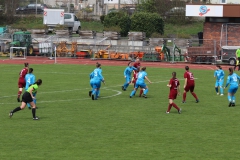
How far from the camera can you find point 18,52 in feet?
207

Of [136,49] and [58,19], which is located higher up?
[58,19]

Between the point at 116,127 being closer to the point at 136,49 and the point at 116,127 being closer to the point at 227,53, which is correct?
the point at 227,53

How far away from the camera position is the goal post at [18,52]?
61.8m

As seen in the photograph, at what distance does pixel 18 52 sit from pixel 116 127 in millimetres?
40768

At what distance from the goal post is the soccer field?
23224 mm

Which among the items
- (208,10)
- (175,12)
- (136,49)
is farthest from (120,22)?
(208,10)

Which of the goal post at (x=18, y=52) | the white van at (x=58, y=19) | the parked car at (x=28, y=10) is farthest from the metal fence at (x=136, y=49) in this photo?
the parked car at (x=28, y=10)

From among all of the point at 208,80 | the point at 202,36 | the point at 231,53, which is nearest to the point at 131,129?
the point at 208,80

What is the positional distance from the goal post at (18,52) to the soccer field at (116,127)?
23.2m

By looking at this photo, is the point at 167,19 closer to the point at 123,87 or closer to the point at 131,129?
the point at 123,87

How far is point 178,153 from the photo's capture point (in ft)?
63.1

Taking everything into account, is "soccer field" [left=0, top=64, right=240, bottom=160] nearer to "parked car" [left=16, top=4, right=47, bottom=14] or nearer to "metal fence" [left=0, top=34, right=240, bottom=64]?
"metal fence" [left=0, top=34, right=240, bottom=64]

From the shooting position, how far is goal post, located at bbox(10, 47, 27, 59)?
203 ft

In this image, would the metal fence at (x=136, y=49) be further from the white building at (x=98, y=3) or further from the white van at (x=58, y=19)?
the white building at (x=98, y=3)
